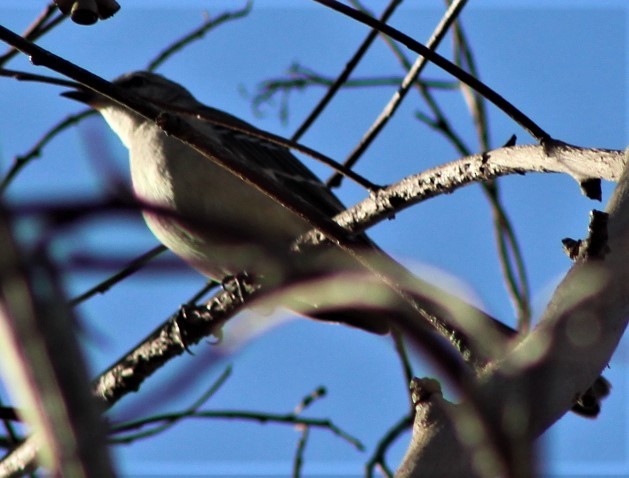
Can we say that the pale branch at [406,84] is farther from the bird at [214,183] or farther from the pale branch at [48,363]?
the pale branch at [48,363]

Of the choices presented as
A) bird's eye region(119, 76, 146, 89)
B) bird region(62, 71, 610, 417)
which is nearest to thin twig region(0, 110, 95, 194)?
bird region(62, 71, 610, 417)

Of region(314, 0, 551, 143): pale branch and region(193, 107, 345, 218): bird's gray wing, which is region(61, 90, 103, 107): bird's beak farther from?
region(314, 0, 551, 143): pale branch

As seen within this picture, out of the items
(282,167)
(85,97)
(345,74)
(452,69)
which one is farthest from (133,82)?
(452,69)

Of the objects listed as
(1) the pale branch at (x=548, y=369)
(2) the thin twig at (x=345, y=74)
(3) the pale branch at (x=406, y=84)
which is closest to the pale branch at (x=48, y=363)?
(1) the pale branch at (x=548, y=369)

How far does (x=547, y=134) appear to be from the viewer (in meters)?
1.89

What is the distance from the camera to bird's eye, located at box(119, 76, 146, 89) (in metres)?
6.74

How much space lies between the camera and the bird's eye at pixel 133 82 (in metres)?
6.74

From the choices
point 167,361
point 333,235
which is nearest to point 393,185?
point 333,235

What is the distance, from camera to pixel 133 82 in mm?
6828

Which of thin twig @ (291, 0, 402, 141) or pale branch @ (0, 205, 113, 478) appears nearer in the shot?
pale branch @ (0, 205, 113, 478)

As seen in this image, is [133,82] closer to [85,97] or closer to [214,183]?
[85,97]

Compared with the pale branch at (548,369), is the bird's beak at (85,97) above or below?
above

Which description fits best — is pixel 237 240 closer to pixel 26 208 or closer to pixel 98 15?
pixel 26 208

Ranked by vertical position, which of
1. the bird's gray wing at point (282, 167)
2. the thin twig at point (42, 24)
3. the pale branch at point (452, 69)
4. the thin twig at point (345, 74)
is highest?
the bird's gray wing at point (282, 167)
